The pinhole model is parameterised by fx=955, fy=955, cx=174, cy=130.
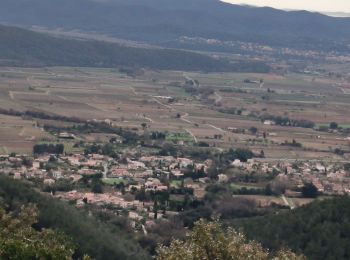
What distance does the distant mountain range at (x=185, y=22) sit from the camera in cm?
15512

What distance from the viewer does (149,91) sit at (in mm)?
74625

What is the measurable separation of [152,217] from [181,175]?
8.65 meters

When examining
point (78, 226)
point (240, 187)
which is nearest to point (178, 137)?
point (240, 187)

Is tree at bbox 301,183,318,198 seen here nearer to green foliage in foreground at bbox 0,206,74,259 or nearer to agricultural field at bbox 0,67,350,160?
agricultural field at bbox 0,67,350,160

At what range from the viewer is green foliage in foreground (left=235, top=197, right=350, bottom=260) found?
Answer: 23.7 meters

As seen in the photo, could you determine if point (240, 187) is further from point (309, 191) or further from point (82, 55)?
point (82, 55)

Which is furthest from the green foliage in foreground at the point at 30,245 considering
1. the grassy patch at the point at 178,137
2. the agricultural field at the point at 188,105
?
the grassy patch at the point at 178,137

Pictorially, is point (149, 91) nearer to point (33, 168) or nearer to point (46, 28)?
point (33, 168)

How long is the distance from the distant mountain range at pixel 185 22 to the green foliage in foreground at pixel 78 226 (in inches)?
4584

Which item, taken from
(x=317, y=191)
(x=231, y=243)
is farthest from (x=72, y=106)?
(x=231, y=243)

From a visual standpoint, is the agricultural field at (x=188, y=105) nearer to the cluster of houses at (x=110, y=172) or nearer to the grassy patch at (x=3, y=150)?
the grassy patch at (x=3, y=150)

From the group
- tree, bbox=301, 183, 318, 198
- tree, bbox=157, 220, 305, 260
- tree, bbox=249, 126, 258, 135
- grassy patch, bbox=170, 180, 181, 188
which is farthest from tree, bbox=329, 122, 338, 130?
tree, bbox=157, 220, 305, 260

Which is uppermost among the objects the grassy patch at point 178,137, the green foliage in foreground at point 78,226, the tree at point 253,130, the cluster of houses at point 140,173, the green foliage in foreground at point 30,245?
the green foliage in foreground at point 30,245

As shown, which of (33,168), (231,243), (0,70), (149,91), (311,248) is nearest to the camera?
(231,243)
